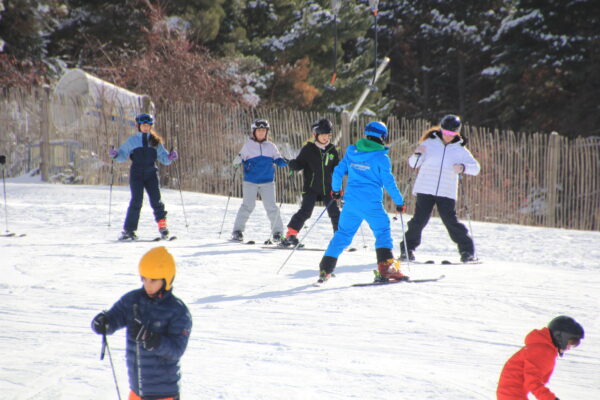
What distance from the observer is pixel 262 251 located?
8047mm

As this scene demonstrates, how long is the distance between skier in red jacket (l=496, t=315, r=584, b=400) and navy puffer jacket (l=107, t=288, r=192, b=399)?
4.67ft

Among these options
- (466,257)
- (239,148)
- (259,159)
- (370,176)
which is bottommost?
(466,257)

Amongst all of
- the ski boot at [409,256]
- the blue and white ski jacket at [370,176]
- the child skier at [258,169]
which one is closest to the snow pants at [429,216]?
the ski boot at [409,256]

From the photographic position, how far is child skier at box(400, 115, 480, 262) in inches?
297

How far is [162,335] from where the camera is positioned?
288 cm

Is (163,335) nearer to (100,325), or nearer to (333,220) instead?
(100,325)

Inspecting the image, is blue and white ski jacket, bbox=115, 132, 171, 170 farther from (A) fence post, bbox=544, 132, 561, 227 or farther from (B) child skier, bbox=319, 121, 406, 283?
(A) fence post, bbox=544, 132, 561, 227

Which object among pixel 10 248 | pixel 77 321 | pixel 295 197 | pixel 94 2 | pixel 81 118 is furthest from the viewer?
pixel 94 2

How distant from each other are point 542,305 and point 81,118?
11.5 metres

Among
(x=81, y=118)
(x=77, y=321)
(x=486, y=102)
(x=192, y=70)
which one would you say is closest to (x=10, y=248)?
(x=77, y=321)

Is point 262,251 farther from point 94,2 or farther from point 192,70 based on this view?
point 94,2

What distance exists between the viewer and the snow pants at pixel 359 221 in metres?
6.13

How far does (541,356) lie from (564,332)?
0.46 feet

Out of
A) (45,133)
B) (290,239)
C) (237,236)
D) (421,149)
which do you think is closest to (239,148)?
(45,133)
